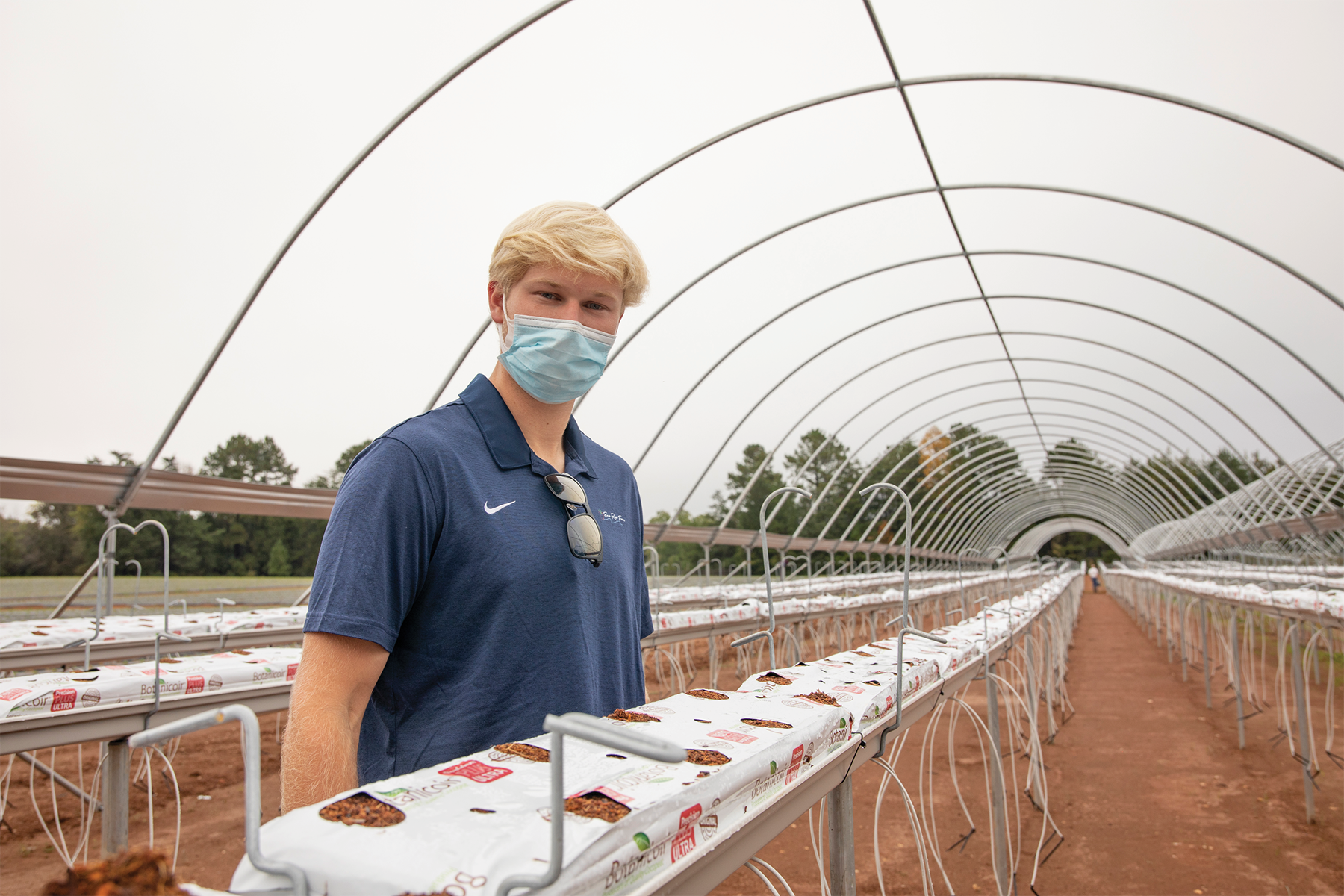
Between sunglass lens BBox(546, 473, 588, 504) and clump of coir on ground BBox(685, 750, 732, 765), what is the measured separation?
578mm

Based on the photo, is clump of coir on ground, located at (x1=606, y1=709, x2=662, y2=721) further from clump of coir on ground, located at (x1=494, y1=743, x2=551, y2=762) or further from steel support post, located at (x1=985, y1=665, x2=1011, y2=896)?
steel support post, located at (x1=985, y1=665, x2=1011, y2=896)

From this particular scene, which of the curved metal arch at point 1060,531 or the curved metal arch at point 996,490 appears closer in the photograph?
the curved metal arch at point 996,490

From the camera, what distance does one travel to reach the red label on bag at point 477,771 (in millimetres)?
1192

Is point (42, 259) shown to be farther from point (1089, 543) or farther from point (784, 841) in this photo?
point (1089, 543)

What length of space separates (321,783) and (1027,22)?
741cm

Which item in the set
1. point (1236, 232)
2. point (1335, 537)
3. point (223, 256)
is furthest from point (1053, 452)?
point (223, 256)

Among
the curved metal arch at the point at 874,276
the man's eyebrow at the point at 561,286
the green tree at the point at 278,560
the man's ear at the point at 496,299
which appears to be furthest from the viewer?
the green tree at the point at 278,560

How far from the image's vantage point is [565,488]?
1.69 meters

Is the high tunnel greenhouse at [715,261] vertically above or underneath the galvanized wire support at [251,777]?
above

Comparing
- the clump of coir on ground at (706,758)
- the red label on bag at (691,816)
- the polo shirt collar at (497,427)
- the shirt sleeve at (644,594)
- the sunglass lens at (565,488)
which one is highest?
the polo shirt collar at (497,427)

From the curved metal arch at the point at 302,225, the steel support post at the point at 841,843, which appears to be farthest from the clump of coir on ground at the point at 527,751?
the curved metal arch at the point at 302,225

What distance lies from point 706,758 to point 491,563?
1.81 feet

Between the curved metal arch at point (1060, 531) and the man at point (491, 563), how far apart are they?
162 feet

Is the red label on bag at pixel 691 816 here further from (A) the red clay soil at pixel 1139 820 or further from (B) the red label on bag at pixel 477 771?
(A) the red clay soil at pixel 1139 820
